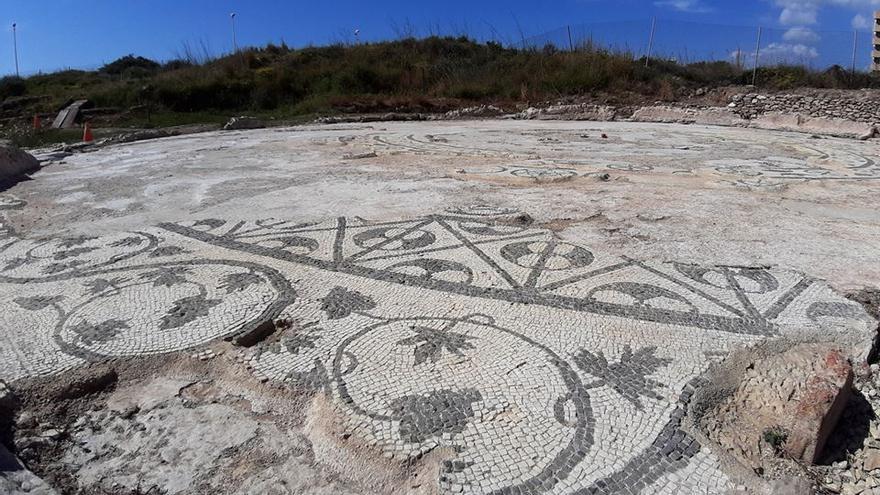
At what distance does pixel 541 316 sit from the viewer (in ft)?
8.50

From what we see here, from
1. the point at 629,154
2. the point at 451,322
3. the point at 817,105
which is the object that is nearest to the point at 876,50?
the point at 817,105

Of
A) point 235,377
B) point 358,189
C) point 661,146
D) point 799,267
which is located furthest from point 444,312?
point 661,146

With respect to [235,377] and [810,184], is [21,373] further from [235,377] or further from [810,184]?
[810,184]

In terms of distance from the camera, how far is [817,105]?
35.0 feet

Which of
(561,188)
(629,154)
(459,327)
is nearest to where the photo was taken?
(459,327)

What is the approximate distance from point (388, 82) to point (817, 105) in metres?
11.0

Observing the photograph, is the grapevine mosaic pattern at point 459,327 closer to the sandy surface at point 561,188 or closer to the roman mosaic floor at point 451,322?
the roman mosaic floor at point 451,322

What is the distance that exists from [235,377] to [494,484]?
1110mm

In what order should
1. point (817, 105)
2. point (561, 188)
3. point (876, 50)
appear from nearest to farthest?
point (561, 188) < point (817, 105) < point (876, 50)

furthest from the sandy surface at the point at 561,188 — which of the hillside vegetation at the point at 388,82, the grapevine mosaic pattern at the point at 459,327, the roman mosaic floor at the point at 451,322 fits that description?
the hillside vegetation at the point at 388,82

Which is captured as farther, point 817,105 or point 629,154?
point 817,105

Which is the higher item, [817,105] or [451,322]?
[817,105]

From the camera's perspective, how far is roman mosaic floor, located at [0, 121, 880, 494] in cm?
180

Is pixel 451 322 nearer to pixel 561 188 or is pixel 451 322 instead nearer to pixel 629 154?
pixel 561 188
